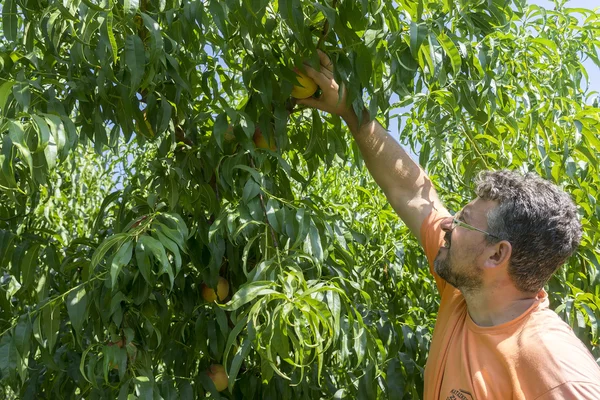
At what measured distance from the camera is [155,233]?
1.61 meters

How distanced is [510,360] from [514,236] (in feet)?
0.99

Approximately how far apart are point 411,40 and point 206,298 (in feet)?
2.79

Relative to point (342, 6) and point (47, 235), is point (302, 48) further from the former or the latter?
point (47, 235)

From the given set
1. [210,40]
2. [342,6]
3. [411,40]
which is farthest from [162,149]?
[411,40]

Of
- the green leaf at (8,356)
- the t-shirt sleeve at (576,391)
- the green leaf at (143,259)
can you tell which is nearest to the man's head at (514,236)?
the t-shirt sleeve at (576,391)

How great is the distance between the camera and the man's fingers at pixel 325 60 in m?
1.90

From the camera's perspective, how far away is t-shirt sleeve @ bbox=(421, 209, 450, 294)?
6.56 ft

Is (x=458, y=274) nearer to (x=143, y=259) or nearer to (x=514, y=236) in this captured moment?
(x=514, y=236)

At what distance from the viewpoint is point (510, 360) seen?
5.20 feet

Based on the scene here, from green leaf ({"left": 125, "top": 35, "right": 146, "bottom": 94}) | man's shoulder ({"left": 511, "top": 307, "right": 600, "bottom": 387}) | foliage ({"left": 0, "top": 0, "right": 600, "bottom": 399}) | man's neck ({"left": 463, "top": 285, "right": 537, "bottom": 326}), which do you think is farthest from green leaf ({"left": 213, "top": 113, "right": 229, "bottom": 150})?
man's shoulder ({"left": 511, "top": 307, "right": 600, "bottom": 387})

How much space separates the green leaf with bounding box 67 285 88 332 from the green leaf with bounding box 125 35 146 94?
0.45 m

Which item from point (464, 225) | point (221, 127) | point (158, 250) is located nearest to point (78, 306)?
point (158, 250)

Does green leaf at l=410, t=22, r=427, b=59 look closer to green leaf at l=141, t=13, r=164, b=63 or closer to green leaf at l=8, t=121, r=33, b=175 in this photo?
green leaf at l=141, t=13, r=164, b=63

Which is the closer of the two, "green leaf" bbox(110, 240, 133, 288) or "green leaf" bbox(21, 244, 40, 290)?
"green leaf" bbox(110, 240, 133, 288)
